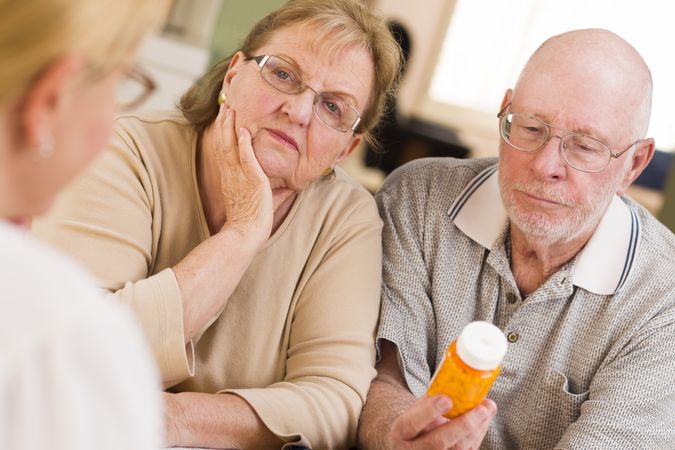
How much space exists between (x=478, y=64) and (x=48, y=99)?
6.83m

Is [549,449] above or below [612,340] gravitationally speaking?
below

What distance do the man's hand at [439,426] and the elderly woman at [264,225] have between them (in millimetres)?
194

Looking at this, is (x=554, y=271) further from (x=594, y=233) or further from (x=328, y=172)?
(x=328, y=172)

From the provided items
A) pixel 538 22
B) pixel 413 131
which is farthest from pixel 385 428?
pixel 538 22

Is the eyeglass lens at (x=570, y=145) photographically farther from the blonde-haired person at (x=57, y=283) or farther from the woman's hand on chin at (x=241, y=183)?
the blonde-haired person at (x=57, y=283)

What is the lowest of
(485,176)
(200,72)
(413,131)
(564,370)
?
(413,131)

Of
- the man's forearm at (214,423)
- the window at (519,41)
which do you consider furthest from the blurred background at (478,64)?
the man's forearm at (214,423)

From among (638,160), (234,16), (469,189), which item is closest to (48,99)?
(469,189)

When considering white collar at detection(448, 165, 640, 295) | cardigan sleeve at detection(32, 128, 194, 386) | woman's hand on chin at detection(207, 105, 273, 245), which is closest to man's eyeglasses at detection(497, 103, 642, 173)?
white collar at detection(448, 165, 640, 295)

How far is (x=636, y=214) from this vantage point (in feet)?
5.88

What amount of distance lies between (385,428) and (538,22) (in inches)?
235

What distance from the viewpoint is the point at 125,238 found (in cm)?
140

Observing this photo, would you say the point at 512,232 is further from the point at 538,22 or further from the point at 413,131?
the point at 538,22

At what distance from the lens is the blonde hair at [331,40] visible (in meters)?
1.58
